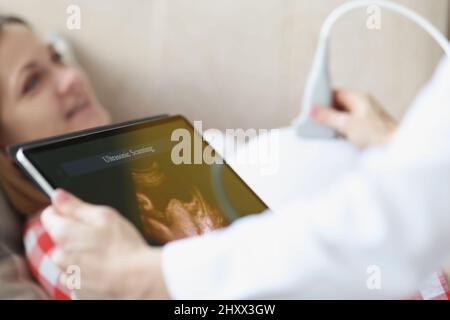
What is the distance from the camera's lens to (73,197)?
1.45ft

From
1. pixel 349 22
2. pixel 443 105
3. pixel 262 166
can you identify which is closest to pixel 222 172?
pixel 262 166

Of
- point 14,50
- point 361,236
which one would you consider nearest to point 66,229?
point 361,236

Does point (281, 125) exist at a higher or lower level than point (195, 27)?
lower

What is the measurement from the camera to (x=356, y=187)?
0.38m

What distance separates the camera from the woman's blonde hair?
690 millimetres

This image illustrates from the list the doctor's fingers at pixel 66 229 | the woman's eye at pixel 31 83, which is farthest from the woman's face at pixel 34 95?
the doctor's fingers at pixel 66 229

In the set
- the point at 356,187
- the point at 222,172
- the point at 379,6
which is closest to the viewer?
the point at 356,187

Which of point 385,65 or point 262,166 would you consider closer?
point 262,166

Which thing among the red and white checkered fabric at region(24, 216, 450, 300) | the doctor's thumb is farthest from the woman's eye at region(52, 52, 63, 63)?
the doctor's thumb

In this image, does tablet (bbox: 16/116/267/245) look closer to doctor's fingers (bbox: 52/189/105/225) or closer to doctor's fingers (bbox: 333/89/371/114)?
doctor's fingers (bbox: 52/189/105/225)

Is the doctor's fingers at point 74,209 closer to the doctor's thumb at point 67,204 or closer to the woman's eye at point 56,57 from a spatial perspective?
the doctor's thumb at point 67,204

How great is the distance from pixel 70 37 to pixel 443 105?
545 mm

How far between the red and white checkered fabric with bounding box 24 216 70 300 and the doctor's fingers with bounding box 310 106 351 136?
0.36 m
